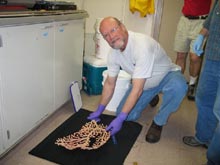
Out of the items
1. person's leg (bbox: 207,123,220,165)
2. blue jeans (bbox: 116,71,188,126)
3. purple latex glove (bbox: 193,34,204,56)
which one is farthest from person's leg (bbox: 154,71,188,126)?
person's leg (bbox: 207,123,220,165)

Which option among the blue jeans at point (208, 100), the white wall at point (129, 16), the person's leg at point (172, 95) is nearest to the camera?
the blue jeans at point (208, 100)

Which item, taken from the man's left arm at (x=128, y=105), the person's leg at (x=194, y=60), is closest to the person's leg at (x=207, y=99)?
the man's left arm at (x=128, y=105)

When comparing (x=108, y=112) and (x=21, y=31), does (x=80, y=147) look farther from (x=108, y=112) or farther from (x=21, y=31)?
(x=21, y=31)

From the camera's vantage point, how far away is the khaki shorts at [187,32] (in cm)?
228

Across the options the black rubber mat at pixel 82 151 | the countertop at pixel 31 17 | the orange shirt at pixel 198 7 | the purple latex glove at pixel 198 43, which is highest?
the orange shirt at pixel 198 7

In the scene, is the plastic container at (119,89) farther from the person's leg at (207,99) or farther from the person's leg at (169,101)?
the person's leg at (207,99)

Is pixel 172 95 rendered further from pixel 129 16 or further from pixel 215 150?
pixel 129 16

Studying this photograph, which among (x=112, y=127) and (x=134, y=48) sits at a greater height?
(x=134, y=48)

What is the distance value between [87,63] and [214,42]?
4.22 ft

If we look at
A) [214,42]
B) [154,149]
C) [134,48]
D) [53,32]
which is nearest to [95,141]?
[154,149]

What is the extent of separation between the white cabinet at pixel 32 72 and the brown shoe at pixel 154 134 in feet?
2.46

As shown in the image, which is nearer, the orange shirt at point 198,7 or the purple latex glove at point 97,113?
the purple latex glove at point 97,113

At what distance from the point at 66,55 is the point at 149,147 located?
936mm

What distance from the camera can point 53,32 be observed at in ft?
5.04
